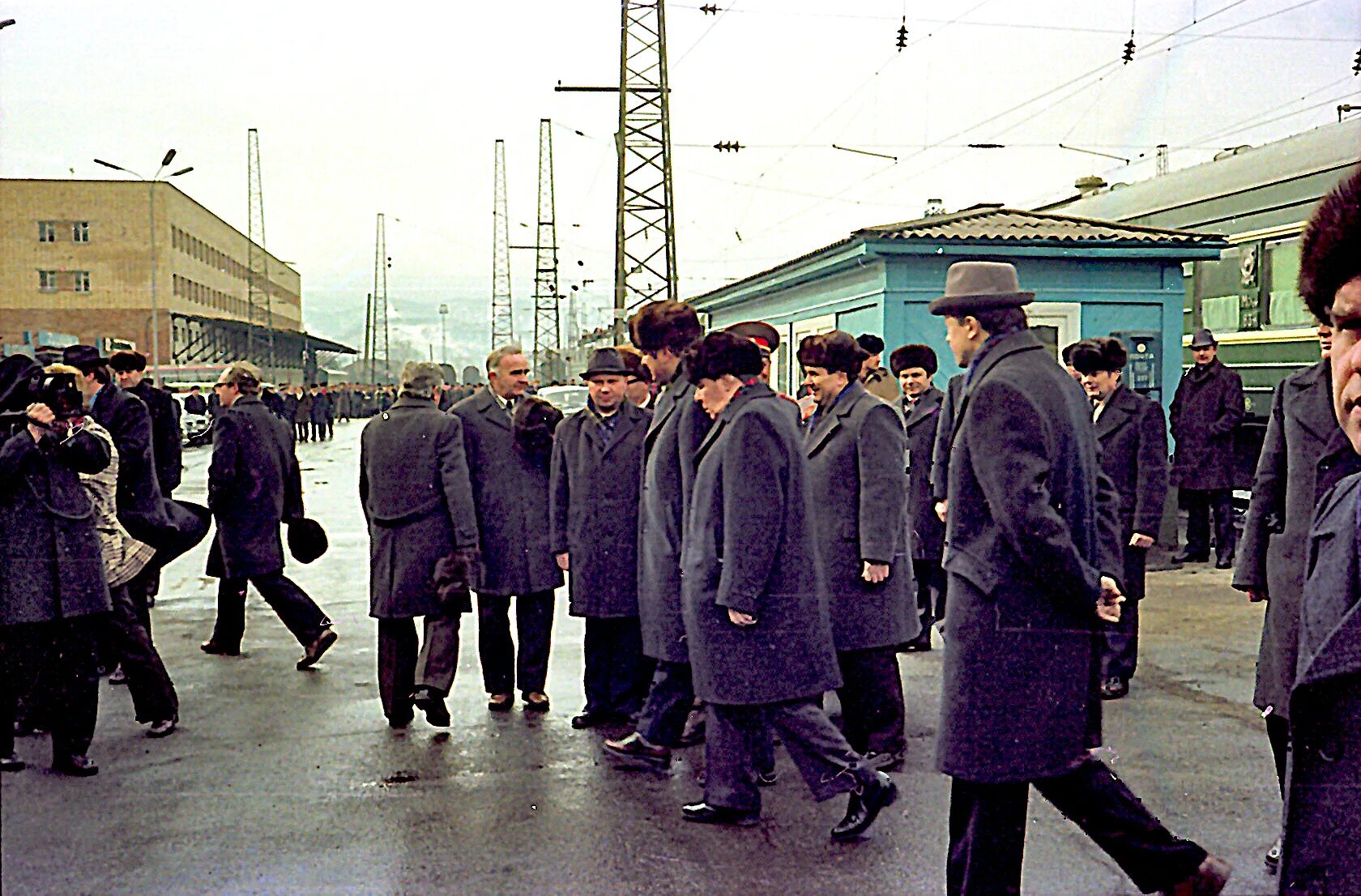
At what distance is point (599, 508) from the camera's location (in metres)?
6.68

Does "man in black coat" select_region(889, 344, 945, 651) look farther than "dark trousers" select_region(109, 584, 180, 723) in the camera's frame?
Yes

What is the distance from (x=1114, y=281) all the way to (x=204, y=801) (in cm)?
1086

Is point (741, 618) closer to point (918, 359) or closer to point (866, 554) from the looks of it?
point (866, 554)

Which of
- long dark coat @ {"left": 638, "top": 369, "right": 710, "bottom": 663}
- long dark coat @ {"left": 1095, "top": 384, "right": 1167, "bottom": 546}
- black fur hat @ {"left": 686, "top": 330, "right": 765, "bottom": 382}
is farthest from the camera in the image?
long dark coat @ {"left": 1095, "top": 384, "right": 1167, "bottom": 546}

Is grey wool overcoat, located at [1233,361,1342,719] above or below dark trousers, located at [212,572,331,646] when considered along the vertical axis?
above

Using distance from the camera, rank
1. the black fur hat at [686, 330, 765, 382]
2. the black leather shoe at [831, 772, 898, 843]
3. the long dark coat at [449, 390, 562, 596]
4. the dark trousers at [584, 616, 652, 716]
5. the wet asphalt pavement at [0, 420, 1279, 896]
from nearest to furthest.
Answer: the wet asphalt pavement at [0, 420, 1279, 896] → the black leather shoe at [831, 772, 898, 843] → the black fur hat at [686, 330, 765, 382] → the dark trousers at [584, 616, 652, 716] → the long dark coat at [449, 390, 562, 596]

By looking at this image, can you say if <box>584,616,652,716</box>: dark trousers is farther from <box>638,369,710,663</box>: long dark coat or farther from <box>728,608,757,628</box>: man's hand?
<box>728,608,757,628</box>: man's hand

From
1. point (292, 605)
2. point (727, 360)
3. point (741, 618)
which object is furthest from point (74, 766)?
point (727, 360)

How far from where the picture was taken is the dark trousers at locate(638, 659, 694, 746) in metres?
5.79

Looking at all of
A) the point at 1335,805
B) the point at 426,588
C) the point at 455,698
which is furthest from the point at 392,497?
the point at 1335,805

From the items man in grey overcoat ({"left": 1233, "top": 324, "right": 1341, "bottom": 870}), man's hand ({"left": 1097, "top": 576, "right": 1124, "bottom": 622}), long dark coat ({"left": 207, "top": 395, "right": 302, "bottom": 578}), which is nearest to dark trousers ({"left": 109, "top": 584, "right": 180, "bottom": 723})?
long dark coat ({"left": 207, "top": 395, "right": 302, "bottom": 578})

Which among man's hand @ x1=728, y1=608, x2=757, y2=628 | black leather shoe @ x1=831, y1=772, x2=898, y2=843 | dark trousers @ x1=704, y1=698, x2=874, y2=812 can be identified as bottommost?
black leather shoe @ x1=831, y1=772, x2=898, y2=843

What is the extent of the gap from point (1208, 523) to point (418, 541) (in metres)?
8.35

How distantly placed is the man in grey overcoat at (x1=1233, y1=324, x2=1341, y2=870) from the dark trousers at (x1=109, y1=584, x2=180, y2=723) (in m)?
4.83
